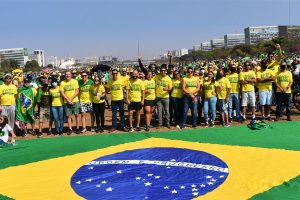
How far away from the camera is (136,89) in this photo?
920 centimetres

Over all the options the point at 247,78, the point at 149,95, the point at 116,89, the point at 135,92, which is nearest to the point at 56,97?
the point at 116,89

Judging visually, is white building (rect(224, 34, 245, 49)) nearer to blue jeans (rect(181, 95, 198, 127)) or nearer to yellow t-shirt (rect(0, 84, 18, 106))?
blue jeans (rect(181, 95, 198, 127))

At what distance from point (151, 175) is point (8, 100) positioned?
5528 millimetres

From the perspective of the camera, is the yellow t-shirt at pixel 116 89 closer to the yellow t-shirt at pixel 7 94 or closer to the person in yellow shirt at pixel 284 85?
the yellow t-shirt at pixel 7 94

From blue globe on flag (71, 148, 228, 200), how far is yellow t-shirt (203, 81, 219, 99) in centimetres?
300

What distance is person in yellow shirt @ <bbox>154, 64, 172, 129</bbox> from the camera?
9.33 meters

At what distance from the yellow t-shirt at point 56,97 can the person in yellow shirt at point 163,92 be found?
252 centimetres

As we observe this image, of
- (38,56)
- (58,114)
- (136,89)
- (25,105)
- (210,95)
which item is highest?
(38,56)

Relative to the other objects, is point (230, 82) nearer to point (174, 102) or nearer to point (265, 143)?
point (174, 102)

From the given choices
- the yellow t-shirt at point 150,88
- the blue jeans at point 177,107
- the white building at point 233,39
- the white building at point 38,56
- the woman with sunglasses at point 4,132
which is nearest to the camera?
the woman with sunglasses at point 4,132

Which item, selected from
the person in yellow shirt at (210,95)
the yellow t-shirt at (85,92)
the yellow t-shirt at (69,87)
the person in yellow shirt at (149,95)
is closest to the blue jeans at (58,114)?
the yellow t-shirt at (69,87)

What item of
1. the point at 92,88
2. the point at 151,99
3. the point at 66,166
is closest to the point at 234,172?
the point at 66,166

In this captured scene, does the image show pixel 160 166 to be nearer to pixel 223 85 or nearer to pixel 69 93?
pixel 223 85

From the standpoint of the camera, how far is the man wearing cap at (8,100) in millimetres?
9227
